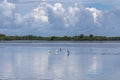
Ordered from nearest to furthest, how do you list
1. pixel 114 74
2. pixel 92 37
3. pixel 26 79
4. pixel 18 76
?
pixel 26 79, pixel 18 76, pixel 114 74, pixel 92 37

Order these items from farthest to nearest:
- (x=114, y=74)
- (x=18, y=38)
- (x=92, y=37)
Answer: (x=18, y=38), (x=92, y=37), (x=114, y=74)

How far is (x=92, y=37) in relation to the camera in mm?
147625

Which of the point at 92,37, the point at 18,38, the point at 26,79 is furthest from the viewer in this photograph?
the point at 18,38

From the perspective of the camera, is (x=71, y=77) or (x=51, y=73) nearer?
(x=71, y=77)

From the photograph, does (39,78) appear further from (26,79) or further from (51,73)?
(51,73)

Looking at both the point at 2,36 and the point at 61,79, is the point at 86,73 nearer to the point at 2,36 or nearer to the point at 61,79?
the point at 61,79

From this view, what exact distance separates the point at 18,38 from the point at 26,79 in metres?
145

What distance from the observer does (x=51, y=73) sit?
90.4 feet

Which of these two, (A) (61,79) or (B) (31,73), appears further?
(B) (31,73)

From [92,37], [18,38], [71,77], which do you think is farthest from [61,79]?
[18,38]

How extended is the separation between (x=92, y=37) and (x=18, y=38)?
35025mm

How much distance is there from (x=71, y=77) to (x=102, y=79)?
1947 millimetres

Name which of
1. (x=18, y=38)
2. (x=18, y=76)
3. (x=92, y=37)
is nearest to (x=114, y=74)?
(x=18, y=76)

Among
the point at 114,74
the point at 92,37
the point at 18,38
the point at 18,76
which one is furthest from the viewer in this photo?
the point at 18,38
